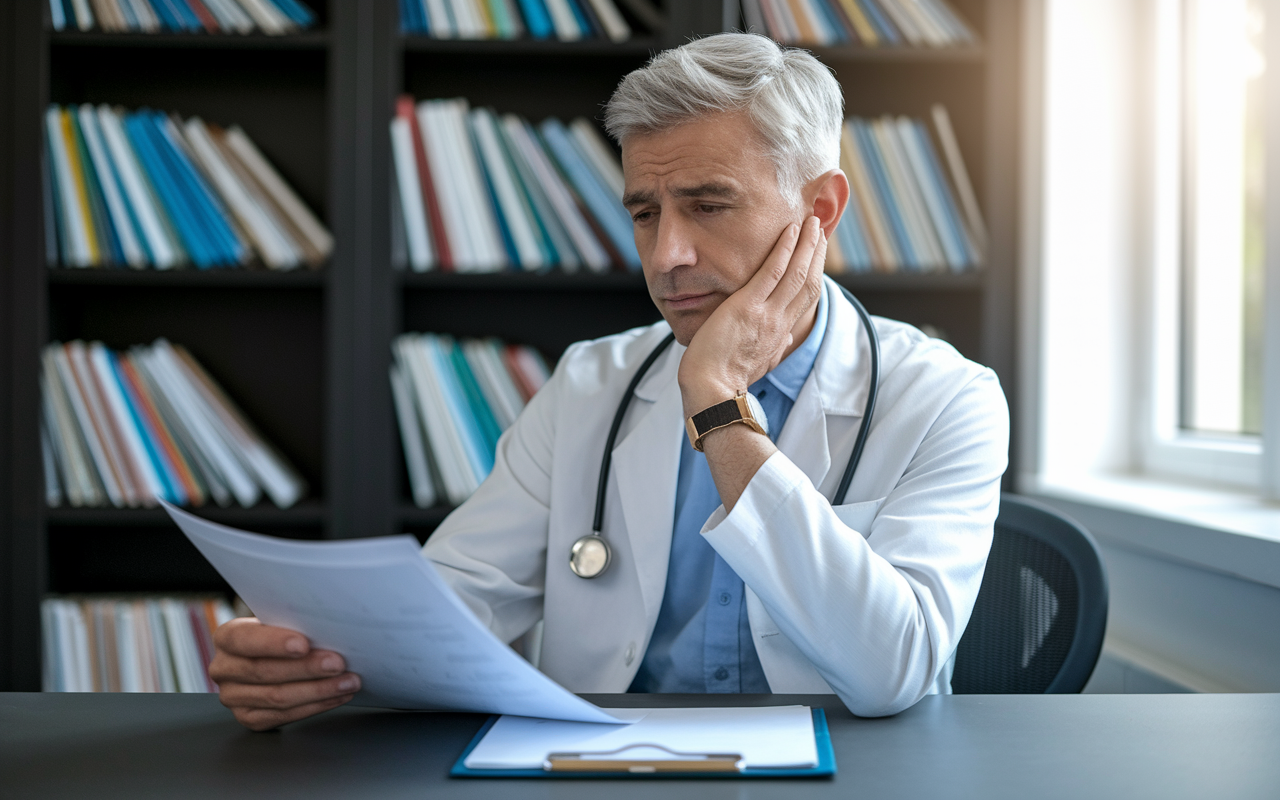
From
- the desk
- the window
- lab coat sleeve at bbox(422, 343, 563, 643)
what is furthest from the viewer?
the window

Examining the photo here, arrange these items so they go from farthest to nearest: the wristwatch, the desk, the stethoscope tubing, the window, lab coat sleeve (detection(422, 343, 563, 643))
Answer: the window → lab coat sleeve (detection(422, 343, 563, 643)) → the stethoscope tubing → the wristwatch → the desk

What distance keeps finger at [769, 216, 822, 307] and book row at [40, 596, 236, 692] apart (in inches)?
58.6

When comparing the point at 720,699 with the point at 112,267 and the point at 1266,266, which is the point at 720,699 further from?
the point at 112,267

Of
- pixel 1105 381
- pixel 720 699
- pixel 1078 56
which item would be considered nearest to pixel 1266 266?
pixel 1105 381

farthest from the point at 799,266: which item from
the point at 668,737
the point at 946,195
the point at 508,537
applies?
the point at 946,195

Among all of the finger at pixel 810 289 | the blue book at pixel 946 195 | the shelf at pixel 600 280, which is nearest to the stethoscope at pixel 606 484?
the finger at pixel 810 289

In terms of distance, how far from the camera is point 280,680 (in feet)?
2.50

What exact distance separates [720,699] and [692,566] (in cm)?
41

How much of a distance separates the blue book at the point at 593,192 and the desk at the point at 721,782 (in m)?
1.37

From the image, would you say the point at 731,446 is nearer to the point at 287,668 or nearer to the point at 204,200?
the point at 287,668

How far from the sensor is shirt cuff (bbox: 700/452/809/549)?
885mm

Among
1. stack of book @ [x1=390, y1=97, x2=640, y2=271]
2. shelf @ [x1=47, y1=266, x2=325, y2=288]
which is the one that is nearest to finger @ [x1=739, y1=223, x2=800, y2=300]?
stack of book @ [x1=390, y1=97, x2=640, y2=271]

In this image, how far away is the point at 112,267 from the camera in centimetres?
204

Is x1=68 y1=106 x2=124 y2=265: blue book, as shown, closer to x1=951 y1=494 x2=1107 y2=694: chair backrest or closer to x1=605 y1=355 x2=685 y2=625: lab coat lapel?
x1=605 y1=355 x2=685 y2=625: lab coat lapel
